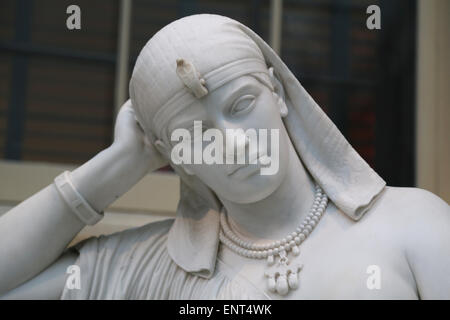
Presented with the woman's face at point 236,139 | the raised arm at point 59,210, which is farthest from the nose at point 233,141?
the raised arm at point 59,210

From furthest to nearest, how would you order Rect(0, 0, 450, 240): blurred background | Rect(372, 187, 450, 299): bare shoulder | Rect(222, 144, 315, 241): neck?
1. Rect(0, 0, 450, 240): blurred background
2. Rect(222, 144, 315, 241): neck
3. Rect(372, 187, 450, 299): bare shoulder

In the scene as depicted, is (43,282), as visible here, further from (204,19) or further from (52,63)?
(52,63)

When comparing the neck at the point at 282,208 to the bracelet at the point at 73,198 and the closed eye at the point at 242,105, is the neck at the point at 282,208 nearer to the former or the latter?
the closed eye at the point at 242,105

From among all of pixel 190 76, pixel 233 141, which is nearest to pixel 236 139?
pixel 233 141

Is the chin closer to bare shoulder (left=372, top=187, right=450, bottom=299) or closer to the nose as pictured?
the nose

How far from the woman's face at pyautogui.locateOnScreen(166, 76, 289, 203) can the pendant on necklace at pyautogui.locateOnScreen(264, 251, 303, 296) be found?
5.3 inches

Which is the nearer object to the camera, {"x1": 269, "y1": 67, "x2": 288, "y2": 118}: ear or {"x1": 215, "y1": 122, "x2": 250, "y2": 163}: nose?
{"x1": 215, "y1": 122, "x2": 250, "y2": 163}: nose

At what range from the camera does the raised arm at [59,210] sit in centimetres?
155

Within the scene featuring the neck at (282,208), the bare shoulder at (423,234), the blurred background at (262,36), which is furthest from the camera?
the blurred background at (262,36)

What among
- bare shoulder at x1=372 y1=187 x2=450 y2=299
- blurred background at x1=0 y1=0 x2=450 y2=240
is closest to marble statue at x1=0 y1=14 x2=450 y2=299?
bare shoulder at x1=372 y1=187 x2=450 y2=299

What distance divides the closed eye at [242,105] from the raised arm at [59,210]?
0.87 feet

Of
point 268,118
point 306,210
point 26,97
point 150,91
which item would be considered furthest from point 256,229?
point 26,97

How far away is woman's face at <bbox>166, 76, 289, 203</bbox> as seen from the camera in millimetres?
1421

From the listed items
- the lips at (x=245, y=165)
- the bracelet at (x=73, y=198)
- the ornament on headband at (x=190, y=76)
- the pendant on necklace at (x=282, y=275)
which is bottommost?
the pendant on necklace at (x=282, y=275)
